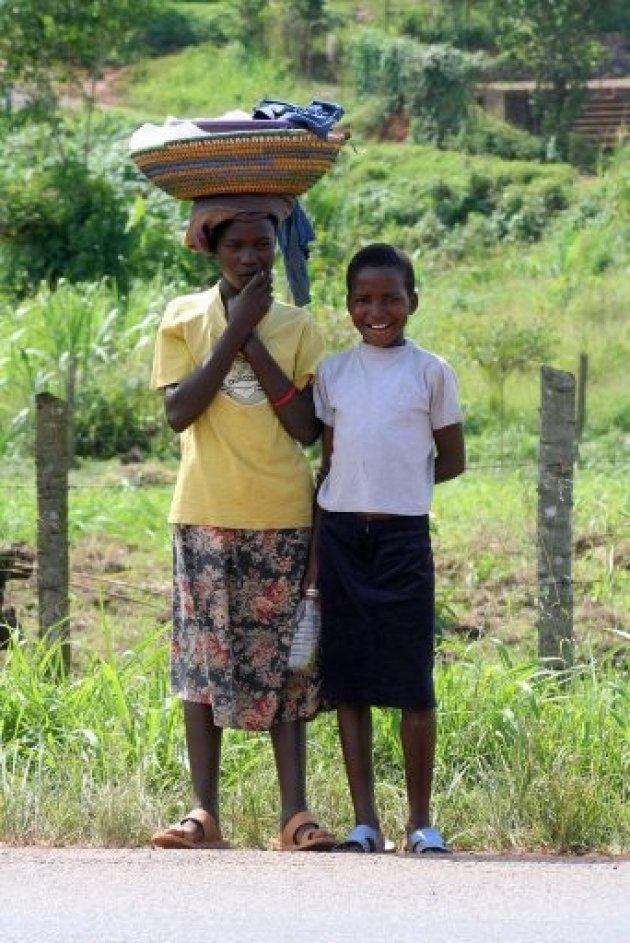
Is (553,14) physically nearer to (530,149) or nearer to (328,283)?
(530,149)

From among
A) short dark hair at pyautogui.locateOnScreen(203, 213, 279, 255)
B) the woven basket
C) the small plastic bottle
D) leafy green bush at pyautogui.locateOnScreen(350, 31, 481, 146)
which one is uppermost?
leafy green bush at pyautogui.locateOnScreen(350, 31, 481, 146)

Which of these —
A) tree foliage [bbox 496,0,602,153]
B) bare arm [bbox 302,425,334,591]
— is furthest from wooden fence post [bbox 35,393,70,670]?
tree foliage [bbox 496,0,602,153]

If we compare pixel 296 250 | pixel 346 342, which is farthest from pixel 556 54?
pixel 296 250

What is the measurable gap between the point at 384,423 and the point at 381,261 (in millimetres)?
420

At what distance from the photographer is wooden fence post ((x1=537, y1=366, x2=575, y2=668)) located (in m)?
6.27

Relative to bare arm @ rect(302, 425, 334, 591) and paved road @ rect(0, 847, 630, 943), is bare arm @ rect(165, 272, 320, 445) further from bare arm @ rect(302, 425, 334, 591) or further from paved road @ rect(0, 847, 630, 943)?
paved road @ rect(0, 847, 630, 943)

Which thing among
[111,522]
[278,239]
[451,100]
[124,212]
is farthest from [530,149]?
[278,239]

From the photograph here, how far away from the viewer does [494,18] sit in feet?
112

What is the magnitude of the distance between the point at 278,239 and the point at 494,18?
30.1 meters

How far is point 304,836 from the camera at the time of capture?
484cm

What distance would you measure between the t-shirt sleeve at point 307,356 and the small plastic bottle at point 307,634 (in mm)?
543

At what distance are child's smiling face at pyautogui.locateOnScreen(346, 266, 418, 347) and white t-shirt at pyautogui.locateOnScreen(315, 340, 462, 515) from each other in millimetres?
59

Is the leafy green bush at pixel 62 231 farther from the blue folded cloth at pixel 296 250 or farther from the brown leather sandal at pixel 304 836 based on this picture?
the brown leather sandal at pixel 304 836

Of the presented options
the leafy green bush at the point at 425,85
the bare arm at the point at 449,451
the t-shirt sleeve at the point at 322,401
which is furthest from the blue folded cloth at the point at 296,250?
the leafy green bush at the point at 425,85
